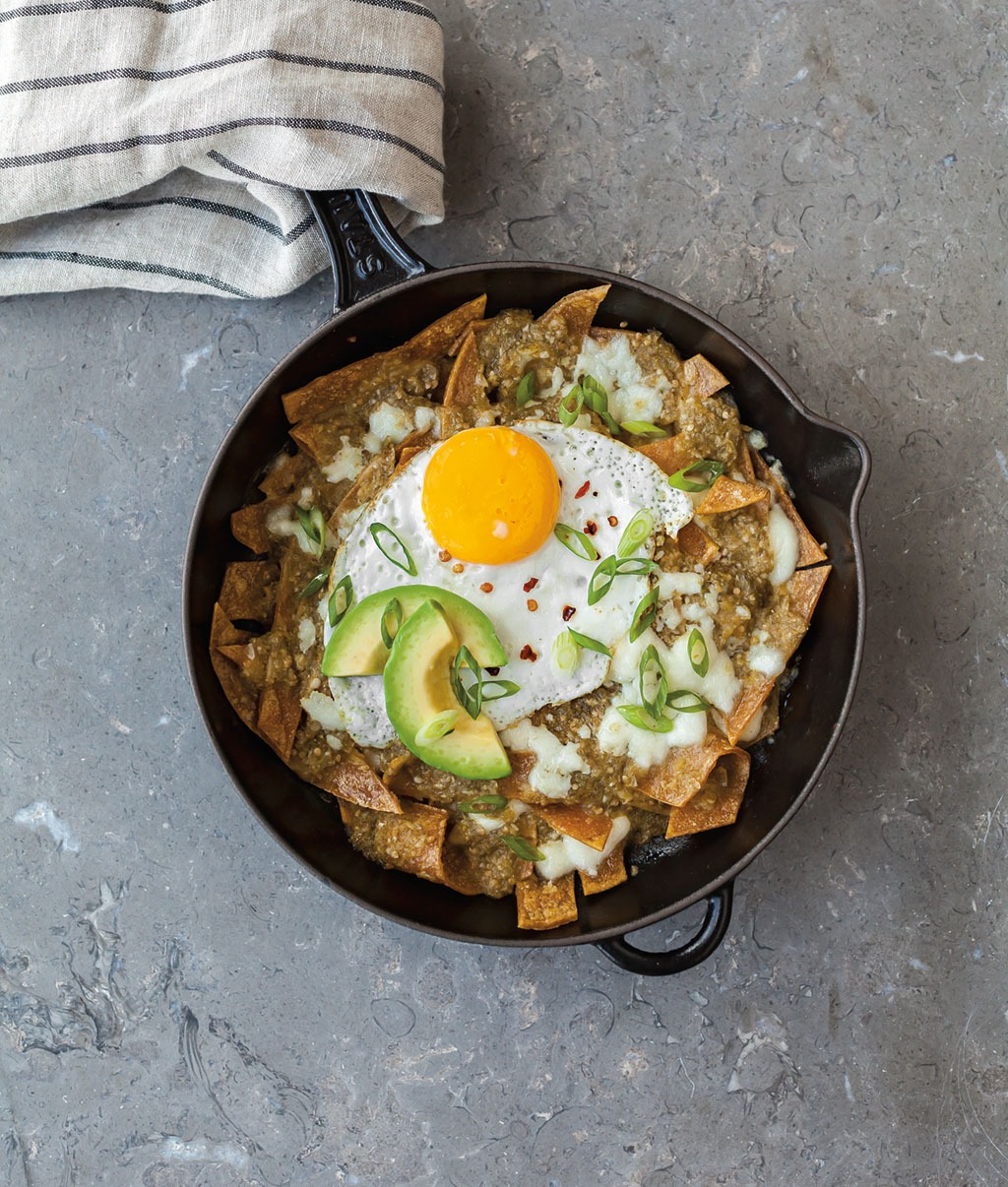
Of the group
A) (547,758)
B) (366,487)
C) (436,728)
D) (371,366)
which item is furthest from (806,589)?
(371,366)

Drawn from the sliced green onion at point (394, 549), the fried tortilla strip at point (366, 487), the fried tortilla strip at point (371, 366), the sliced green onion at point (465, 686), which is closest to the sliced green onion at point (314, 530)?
the fried tortilla strip at point (366, 487)

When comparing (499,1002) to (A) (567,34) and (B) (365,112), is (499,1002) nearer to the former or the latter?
(B) (365,112)

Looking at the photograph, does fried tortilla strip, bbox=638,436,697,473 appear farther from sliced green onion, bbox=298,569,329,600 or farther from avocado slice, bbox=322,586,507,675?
sliced green onion, bbox=298,569,329,600

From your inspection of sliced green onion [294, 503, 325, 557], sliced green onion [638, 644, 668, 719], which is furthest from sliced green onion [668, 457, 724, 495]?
sliced green onion [294, 503, 325, 557]

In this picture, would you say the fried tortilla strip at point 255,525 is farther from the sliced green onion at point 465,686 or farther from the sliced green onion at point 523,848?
the sliced green onion at point 523,848

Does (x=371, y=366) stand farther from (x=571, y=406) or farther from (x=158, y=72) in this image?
(x=158, y=72)

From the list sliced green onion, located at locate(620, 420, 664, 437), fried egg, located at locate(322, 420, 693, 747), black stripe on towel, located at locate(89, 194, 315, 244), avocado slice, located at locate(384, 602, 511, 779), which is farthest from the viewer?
black stripe on towel, located at locate(89, 194, 315, 244)

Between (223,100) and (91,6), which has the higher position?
(91,6)
